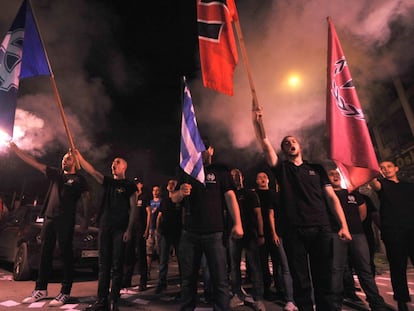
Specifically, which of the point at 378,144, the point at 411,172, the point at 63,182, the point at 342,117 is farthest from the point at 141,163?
the point at 342,117

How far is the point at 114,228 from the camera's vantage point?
3.48m

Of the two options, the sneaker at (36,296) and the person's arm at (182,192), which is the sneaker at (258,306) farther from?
the sneaker at (36,296)

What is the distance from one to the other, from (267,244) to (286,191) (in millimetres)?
2032

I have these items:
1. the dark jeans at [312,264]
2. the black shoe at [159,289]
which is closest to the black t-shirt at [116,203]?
the black shoe at [159,289]

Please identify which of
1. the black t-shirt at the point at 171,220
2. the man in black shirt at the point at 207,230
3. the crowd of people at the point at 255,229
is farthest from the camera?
the black t-shirt at the point at 171,220

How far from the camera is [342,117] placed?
3393 mm

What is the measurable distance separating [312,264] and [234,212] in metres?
0.84

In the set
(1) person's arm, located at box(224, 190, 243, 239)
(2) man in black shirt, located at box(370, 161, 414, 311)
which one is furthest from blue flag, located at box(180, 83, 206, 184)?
(2) man in black shirt, located at box(370, 161, 414, 311)

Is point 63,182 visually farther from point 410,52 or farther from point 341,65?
point 410,52

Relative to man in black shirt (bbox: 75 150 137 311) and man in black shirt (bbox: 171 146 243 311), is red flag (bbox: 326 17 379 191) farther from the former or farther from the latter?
man in black shirt (bbox: 75 150 137 311)

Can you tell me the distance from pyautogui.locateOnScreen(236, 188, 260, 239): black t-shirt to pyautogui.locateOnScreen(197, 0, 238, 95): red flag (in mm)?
1730

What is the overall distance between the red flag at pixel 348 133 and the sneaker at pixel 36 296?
404 centimetres

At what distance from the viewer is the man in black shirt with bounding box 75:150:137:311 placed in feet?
11.0

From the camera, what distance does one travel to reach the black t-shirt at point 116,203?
11.5 ft
